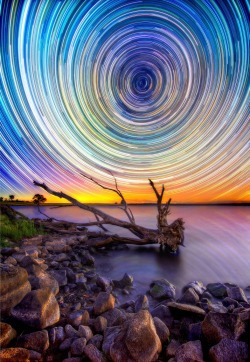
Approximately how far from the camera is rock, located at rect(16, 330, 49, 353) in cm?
326

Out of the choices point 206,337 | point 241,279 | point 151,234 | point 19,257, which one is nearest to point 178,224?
point 151,234

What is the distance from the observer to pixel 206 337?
3.31 meters

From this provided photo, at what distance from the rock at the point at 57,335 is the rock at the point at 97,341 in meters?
0.39

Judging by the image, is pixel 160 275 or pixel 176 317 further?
pixel 160 275

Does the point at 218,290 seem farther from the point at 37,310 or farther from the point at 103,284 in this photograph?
the point at 37,310

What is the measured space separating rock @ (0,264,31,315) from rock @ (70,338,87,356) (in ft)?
3.35

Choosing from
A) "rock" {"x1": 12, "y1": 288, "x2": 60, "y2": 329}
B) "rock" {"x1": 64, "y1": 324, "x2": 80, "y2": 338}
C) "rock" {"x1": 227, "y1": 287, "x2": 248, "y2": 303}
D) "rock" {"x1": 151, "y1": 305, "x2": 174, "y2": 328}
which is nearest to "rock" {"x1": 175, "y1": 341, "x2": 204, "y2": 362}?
"rock" {"x1": 151, "y1": 305, "x2": 174, "y2": 328}

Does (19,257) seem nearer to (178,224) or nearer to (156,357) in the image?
(156,357)

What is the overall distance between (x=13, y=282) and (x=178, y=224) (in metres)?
8.15

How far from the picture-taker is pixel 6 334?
10.6 feet

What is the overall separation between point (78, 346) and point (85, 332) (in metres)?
0.27

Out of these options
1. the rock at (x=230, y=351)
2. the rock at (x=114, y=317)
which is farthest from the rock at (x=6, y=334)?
the rock at (x=230, y=351)

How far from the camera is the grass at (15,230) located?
9635 mm

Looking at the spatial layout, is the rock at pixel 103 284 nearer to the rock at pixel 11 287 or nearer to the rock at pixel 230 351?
the rock at pixel 11 287
